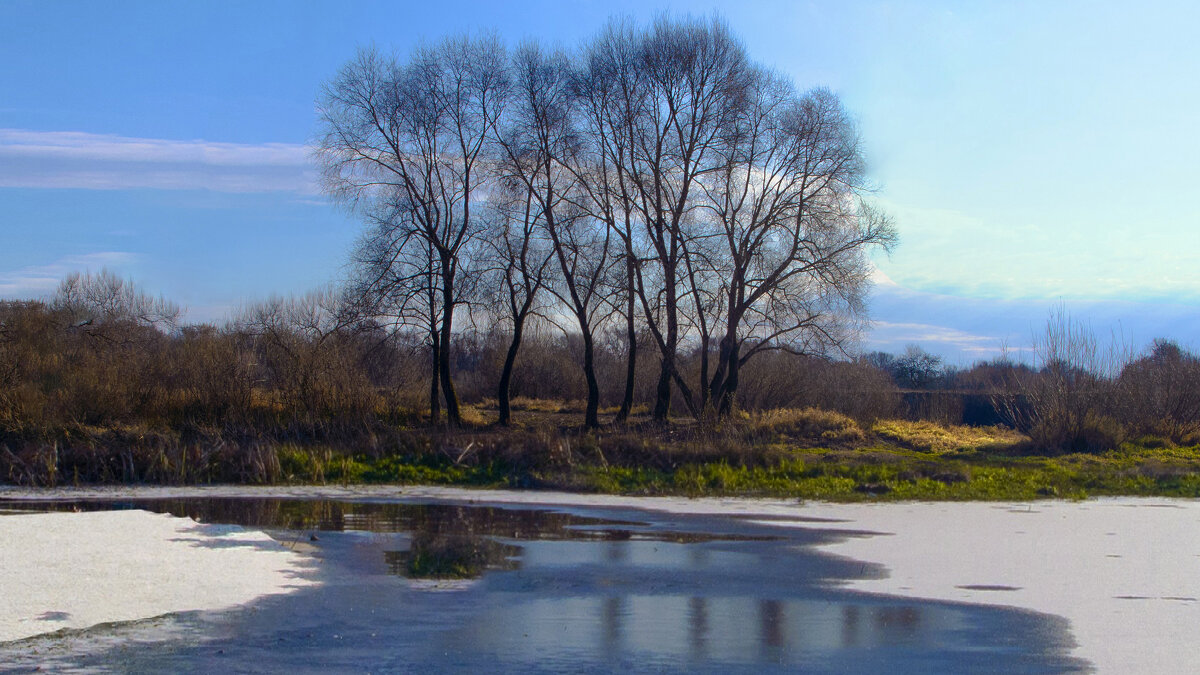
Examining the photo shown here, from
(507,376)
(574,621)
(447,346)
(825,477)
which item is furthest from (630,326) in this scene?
(574,621)

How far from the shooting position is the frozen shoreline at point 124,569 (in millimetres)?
7907

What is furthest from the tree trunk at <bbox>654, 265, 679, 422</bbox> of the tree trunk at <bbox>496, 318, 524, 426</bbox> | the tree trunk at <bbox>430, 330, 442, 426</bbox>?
the tree trunk at <bbox>430, 330, 442, 426</bbox>

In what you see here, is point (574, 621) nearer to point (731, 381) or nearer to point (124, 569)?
point (124, 569)

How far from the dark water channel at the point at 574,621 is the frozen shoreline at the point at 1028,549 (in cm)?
51

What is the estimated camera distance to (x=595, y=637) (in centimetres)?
741

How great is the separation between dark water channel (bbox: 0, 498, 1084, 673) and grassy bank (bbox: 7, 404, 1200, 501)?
268 inches

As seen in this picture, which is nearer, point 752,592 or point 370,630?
point 370,630

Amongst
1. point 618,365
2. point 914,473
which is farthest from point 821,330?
point 618,365

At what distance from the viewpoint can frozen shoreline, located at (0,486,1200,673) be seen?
787 centimetres

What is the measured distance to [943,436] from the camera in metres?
27.9

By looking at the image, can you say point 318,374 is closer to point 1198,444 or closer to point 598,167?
point 598,167

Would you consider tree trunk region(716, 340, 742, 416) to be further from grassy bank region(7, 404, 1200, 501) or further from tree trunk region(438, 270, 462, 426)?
tree trunk region(438, 270, 462, 426)

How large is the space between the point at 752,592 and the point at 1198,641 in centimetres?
373

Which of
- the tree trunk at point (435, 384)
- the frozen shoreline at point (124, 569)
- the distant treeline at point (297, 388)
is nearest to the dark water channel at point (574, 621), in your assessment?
the frozen shoreline at point (124, 569)
